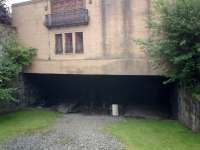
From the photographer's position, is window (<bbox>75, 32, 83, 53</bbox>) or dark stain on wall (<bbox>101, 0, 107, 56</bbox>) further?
window (<bbox>75, 32, 83, 53</bbox>)

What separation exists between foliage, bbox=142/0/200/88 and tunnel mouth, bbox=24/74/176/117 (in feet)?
18.9

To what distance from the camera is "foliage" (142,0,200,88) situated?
45.8 ft

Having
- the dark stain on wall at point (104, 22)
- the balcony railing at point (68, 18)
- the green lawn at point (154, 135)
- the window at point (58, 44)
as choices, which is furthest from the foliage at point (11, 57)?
the green lawn at point (154, 135)

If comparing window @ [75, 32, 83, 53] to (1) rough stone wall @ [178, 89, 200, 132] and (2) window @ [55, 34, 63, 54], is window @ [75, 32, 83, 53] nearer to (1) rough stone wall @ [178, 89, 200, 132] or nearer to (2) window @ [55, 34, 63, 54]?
(2) window @ [55, 34, 63, 54]

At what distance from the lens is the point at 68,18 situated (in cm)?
2020

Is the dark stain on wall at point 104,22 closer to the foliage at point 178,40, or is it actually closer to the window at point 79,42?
the window at point 79,42

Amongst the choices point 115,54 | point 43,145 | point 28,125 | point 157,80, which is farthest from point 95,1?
point 43,145

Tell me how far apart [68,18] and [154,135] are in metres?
9.86

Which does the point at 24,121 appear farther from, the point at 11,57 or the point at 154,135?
the point at 154,135

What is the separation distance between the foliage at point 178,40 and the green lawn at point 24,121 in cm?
735

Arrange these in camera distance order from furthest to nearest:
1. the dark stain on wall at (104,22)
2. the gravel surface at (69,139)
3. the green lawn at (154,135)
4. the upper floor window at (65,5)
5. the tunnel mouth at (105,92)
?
the tunnel mouth at (105,92) < the upper floor window at (65,5) < the dark stain on wall at (104,22) < the gravel surface at (69,139) < the green lawn at (154,135)

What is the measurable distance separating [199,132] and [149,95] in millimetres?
8805

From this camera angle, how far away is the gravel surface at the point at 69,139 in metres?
13.0

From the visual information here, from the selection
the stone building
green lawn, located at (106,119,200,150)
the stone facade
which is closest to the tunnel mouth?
the stone building
